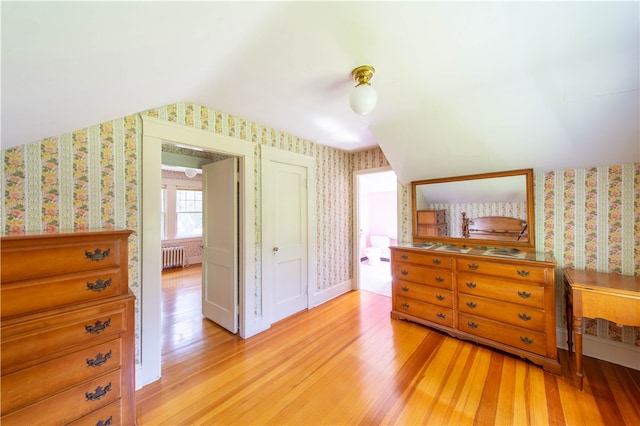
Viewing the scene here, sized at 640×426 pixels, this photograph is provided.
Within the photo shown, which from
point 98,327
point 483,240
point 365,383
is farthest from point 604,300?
point 98,327

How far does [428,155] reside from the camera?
2764 mm

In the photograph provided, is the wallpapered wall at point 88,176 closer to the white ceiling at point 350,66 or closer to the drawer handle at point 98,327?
the white ceiling at point 350,66

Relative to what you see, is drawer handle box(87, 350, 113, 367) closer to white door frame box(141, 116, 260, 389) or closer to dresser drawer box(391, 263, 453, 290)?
white door frame box(141, 116, 260, 389)

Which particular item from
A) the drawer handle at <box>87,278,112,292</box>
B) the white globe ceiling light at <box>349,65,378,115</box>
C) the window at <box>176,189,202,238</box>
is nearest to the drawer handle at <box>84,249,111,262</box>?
the drawer handle at <box>87,278,112,292</box>

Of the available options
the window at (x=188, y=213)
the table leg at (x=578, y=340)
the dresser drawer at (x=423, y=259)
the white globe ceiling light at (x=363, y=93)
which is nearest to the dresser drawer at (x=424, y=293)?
the dresser drawer at (x=423, y=259)

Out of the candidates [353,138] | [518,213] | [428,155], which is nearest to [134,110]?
[353,138]

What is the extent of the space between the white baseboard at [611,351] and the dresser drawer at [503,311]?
0.58 metres

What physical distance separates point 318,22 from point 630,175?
9.59ft

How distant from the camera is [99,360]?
4.20ft

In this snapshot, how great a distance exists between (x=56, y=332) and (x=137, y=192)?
3.43 ft

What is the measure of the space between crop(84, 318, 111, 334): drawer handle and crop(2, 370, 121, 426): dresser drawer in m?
0.26

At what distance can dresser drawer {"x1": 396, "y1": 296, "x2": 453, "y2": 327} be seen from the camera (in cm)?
251

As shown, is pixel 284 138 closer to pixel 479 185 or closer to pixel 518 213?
pixel 479 185

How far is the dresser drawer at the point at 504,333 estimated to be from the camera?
2012 millimetres
